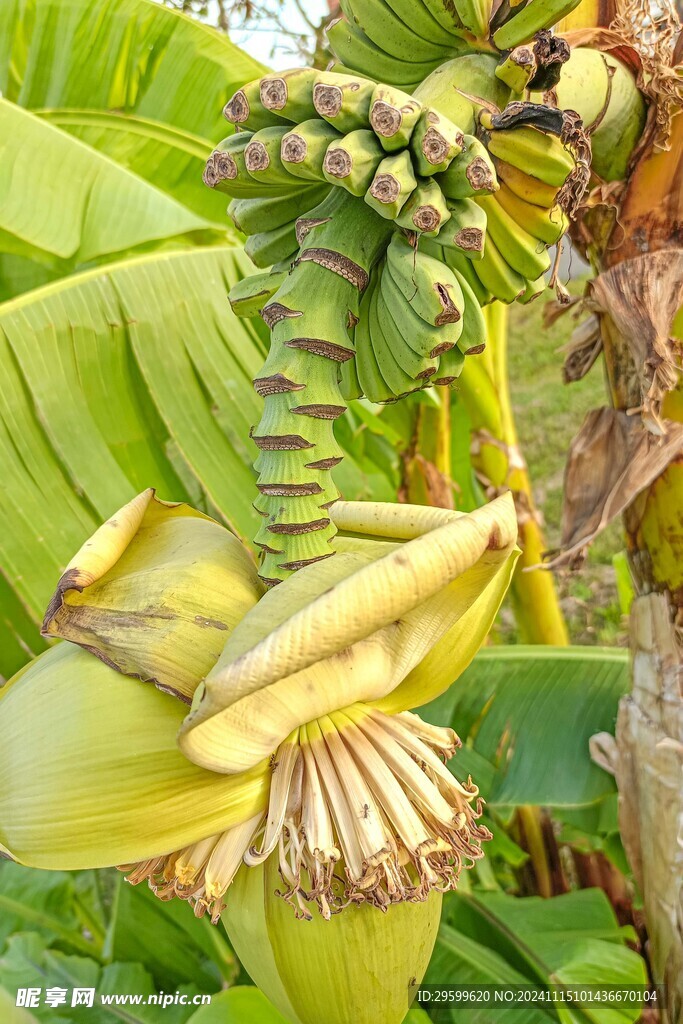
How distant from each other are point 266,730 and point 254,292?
237 mm

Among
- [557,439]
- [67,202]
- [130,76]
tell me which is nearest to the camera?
[67,202]

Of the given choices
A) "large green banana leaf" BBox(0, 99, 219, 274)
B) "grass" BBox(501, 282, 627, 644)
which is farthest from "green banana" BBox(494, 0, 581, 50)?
"grass" BBox(501, 282, 627, 644)

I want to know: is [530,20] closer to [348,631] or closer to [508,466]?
[348,631]

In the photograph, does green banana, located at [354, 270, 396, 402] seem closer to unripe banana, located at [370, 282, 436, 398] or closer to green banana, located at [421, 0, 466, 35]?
unripe banana, located at [370, 282, 436, 398]

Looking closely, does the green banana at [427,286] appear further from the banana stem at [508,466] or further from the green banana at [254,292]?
the banana stem at [508,466]

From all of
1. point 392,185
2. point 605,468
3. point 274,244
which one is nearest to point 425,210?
point 392,185

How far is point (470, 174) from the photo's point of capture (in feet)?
1.03

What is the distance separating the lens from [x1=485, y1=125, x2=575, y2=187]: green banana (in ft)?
1.17

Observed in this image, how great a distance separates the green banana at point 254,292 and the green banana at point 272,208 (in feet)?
0.09

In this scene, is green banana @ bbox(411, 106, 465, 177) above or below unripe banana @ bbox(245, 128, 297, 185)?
below

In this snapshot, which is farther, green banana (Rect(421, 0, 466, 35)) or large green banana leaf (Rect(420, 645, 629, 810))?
large green banana leaf (Rect(420, 645, 629, 810))

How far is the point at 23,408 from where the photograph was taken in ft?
2.44

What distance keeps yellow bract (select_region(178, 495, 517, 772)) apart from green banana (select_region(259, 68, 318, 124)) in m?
0.20

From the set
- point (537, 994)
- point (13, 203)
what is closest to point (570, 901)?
point (537, 994)
